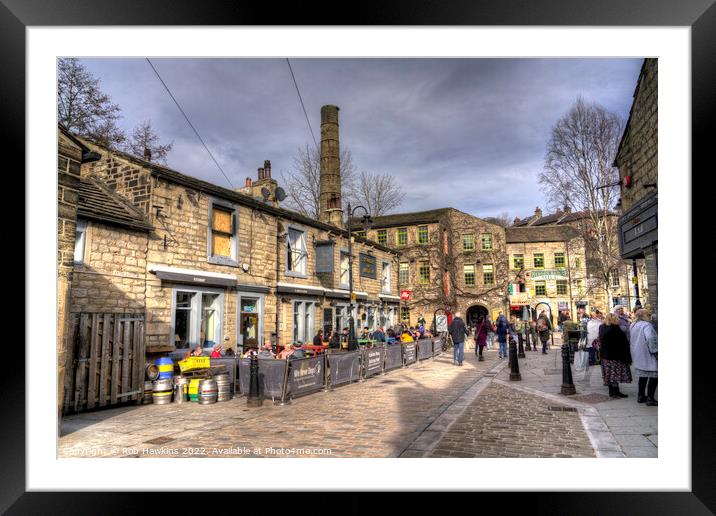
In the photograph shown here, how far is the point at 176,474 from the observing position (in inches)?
163

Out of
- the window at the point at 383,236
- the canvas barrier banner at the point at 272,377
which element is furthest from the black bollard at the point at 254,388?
the window at the point at 383,236

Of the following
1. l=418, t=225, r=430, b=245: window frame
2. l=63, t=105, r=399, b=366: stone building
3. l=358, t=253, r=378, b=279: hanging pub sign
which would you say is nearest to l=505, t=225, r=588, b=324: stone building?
l=418, t=225, r=430, b=245: window frame

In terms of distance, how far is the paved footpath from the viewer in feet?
16.4

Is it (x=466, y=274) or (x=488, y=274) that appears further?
(x=466, y=274)

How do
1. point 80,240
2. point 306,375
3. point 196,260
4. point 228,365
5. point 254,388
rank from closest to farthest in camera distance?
point 254,388
point 80,240
point 306,375
point 228,365
point 196,260

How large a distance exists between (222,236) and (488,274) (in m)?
25.1

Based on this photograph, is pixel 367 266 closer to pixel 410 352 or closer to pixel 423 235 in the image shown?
pixel 410 352

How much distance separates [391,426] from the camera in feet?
19.8

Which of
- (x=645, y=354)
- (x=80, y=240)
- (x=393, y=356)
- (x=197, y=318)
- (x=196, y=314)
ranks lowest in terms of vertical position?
(x=393, y=356)

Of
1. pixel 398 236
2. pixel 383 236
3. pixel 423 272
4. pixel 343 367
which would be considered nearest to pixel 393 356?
pixel 343 367

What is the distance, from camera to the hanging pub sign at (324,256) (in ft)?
54.5

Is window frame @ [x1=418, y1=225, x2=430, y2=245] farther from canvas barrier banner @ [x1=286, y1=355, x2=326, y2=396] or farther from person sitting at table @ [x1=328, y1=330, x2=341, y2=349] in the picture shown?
canvas barrier banner @ [x1=286, y1=355, x2=326, y2=396]
